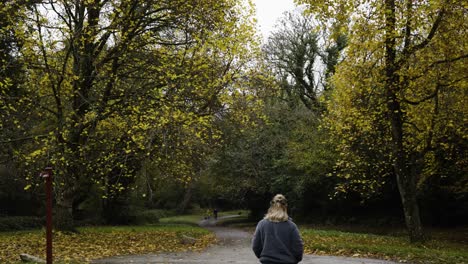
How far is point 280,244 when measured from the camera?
18.9 ft

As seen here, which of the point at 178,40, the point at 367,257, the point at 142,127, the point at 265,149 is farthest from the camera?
the point at 265,149

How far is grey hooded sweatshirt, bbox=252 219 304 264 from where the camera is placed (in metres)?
5.77

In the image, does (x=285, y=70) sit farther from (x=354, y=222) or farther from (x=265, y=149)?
(x=354, y=222)

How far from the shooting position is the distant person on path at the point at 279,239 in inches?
227

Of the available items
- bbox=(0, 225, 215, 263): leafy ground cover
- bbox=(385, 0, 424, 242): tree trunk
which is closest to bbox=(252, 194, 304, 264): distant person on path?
bbox=(0, 225, 215, 263): leafy ground cover

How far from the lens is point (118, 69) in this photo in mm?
19203

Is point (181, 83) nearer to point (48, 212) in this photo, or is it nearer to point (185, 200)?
point (48, 212)

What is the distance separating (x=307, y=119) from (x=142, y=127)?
24.9 m

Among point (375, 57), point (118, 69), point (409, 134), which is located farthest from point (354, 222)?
point (118, 69)

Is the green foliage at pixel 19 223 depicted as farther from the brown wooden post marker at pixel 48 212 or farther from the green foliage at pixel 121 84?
the brown wooden post marker at pixel 48 212

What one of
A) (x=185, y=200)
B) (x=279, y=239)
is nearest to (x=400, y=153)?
(x=279, y=239)

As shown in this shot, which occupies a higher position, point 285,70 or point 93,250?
point 285,70

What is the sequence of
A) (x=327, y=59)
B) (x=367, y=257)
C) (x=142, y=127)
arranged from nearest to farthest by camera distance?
1. (x=367, y=257)
2. (x=142, y=127)
3. (x=327, y=59)

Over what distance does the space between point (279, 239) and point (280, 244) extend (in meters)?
0.06
